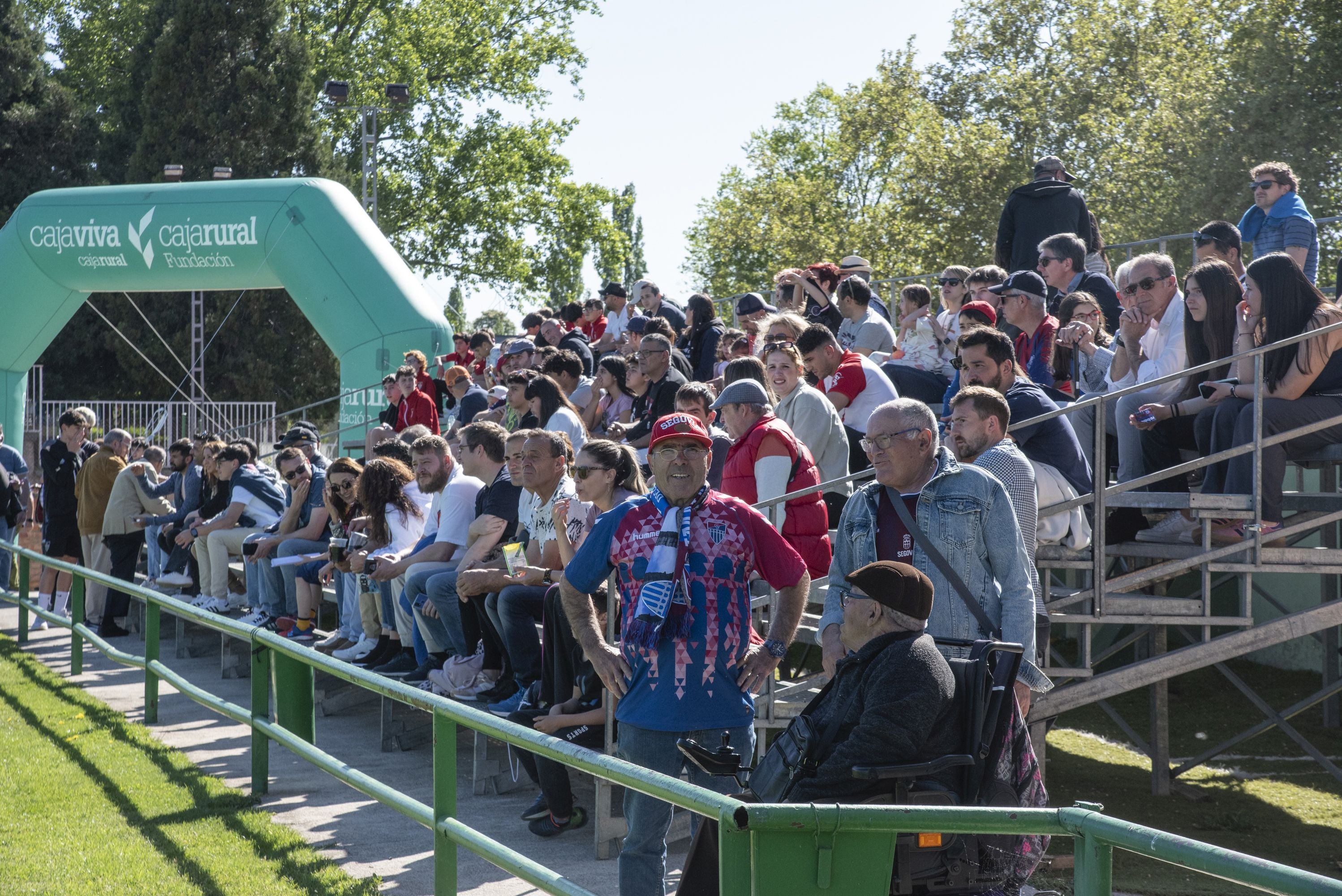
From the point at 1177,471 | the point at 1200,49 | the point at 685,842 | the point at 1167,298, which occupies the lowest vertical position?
the point at 685,842

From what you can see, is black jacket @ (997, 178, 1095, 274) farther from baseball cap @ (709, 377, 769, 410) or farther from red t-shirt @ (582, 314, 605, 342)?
red t-shirt @ (582, 314, 605, 342)

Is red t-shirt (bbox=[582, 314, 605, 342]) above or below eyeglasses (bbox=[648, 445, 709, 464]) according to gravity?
above

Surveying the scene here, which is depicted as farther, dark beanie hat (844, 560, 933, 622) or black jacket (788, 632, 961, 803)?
dark beanie hat (844, 560, 933, 622)

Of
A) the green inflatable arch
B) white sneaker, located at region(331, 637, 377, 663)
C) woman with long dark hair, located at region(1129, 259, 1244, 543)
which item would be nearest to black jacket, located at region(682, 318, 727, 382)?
white sneaker, located at region(331, 637, 377, 663)

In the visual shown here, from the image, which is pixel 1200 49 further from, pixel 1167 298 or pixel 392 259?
pixel 1167 298

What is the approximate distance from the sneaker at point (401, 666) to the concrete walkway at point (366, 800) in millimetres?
541

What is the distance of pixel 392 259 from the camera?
1838 centimetres

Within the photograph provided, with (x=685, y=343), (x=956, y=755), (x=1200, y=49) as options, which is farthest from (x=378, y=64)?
(x=956, y=755)

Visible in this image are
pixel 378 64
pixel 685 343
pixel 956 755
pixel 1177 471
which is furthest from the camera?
pixel 378 64

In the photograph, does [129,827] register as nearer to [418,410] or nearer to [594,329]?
[418,410]

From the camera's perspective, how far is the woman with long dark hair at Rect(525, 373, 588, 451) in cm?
884

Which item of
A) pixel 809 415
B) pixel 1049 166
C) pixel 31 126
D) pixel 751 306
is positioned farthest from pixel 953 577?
pixel 31 126

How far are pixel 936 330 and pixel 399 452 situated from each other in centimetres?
418

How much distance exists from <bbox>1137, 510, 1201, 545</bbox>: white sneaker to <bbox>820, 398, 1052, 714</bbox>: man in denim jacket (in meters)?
2.71
